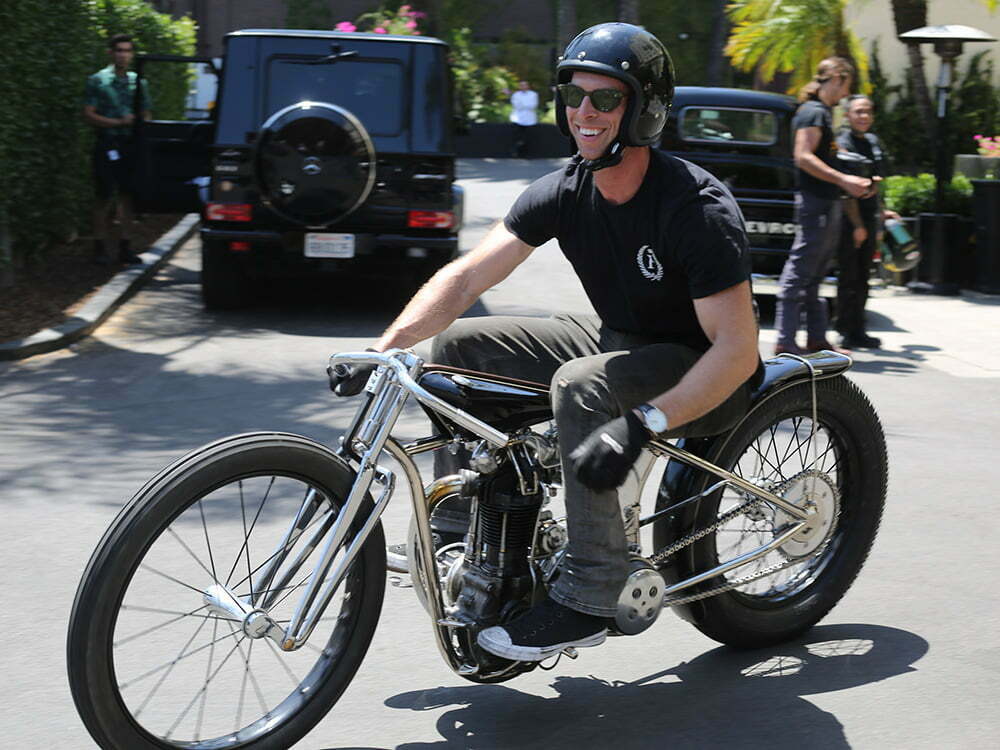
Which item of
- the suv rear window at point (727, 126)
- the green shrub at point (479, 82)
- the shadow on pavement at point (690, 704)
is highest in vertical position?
the green shrub at point (479, 82)

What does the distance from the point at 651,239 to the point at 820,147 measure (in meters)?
5.78

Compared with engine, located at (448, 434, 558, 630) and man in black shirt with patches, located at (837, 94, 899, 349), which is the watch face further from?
man in black shirt with patches, located at (837, 94, 899, 349)

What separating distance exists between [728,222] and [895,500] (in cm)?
287

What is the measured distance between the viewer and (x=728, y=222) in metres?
3.56

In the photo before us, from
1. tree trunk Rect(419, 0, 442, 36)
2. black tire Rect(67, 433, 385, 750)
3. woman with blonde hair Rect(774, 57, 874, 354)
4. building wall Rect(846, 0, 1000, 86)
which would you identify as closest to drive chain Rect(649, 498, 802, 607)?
black tire Rect(67, 433, 385, 750)

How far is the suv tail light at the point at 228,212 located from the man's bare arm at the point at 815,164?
155 inches

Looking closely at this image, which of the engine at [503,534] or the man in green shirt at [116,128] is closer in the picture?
the engine at [503,534]

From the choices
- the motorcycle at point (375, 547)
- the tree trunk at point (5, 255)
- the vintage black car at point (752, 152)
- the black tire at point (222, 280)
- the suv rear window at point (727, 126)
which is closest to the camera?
the motorcycle at point (375, 547)

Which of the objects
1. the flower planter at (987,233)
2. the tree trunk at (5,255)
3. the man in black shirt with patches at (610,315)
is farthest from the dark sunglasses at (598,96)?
the flower planter at (987,233)

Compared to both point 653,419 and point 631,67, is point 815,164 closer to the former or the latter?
point 631,67

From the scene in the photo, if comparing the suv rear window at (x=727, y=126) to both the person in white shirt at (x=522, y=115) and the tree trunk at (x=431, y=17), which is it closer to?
the person in white shirt at (x=522, y=115)

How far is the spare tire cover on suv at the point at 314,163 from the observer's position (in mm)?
9703

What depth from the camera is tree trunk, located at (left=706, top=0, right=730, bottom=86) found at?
35.8m

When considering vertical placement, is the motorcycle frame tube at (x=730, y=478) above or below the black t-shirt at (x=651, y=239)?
below
